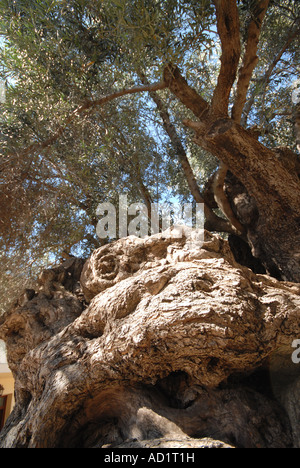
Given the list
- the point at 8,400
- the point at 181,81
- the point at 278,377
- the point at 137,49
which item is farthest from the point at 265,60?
the point at 8,400

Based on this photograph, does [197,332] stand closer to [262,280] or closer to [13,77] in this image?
[262,280]

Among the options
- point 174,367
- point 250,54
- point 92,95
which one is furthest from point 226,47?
point 174,367

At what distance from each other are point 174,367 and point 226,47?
11.9 feet

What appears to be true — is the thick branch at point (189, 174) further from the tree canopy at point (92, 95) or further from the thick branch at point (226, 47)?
the thick branch at point (226, 47)

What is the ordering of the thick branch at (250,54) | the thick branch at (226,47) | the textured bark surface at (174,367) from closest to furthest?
the textured bark surface at (174,367) < the thick branch at (226,47) < the thick branch at (250,54)

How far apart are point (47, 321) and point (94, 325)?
1045 mm

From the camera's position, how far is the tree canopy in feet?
13.5

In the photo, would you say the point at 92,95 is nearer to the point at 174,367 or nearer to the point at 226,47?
the point at 226,47

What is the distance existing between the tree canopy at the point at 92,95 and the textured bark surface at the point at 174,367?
83.1 inches

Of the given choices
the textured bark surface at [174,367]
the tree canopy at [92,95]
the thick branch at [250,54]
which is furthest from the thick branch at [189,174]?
the textured bark surface at [174,367]

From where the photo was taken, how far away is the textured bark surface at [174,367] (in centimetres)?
244

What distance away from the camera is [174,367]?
2668mm

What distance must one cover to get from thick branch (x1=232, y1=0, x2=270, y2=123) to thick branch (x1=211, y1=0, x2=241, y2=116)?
32 cm
